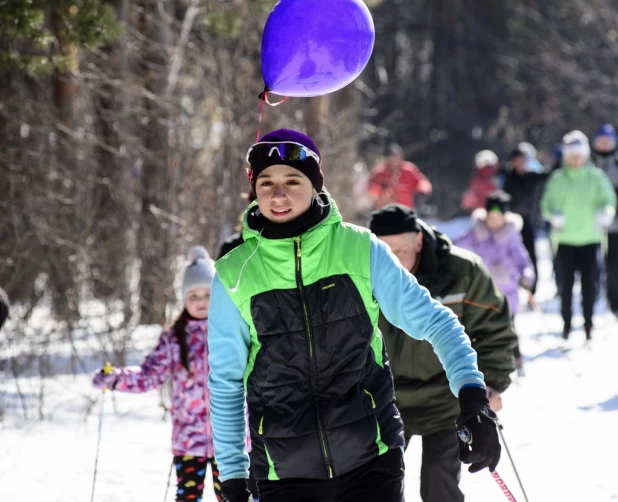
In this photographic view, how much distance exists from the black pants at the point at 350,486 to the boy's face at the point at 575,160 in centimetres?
767

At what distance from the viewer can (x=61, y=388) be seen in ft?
27.3

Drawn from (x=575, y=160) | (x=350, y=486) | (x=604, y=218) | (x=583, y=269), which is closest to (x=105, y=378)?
(x=350, y=486)

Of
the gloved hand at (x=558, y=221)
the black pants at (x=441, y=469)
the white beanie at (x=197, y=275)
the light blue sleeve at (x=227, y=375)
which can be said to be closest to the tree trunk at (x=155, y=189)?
the white beanie at (x=197, y=275)

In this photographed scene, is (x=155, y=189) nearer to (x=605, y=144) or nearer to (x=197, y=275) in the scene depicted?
(x=197, y=275)

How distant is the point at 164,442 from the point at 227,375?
13.5 ft

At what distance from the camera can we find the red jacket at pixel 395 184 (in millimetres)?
14109

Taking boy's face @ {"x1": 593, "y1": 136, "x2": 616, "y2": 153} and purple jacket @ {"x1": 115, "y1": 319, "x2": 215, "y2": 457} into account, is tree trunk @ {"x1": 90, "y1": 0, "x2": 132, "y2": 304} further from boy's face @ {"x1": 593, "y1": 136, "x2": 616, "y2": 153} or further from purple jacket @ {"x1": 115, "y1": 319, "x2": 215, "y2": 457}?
boy's face @ {"x1": 593, "y1": 136, "x2": 616, "y2": 153}

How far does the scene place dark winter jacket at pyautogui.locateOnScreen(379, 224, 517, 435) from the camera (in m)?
4.27

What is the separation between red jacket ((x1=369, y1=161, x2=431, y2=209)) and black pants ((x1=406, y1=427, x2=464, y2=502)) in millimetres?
9846

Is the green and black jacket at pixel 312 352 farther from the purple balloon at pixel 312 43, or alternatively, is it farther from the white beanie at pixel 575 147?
the white beanie at pixel 575 147

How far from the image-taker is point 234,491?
2926 mm

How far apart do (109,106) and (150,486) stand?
5593mm

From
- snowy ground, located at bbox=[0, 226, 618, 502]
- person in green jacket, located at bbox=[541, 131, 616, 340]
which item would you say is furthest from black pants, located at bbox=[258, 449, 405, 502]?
person in green jacket, located at bbox=[541, 131, 616, 340]

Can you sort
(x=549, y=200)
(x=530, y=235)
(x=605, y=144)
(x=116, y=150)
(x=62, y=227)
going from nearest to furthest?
(x=62, y=227) < (x=116, y=150) < (x=549, y=200) < (x=605, y=144) < (x=530, y=235)
